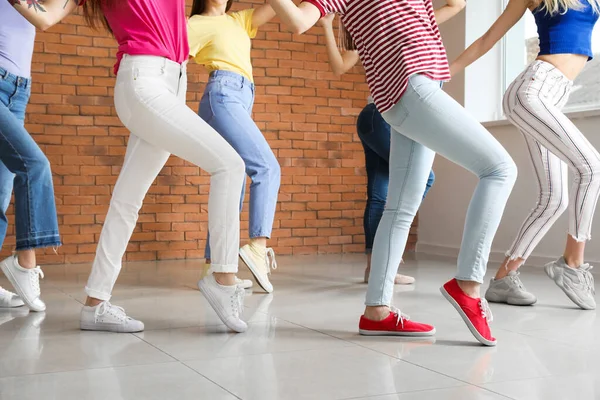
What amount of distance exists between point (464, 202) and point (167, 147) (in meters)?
3.76

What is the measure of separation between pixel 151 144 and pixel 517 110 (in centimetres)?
150

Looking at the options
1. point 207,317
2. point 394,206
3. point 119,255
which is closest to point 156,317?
point 207,317

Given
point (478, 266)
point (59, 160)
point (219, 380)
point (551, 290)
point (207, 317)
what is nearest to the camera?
point (219, 380)

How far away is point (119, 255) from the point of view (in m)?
2.70

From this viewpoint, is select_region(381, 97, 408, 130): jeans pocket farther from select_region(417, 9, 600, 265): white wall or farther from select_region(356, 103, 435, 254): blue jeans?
select_region(417, 9, 600, 265): white wall

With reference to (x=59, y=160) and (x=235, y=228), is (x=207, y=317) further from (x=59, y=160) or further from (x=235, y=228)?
(x=59, y=160)

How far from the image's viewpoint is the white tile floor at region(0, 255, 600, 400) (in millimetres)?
1874

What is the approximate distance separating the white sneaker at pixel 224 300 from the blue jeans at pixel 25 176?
2.70 feet

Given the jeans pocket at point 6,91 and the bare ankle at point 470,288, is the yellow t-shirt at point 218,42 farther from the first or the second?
the bare ankle at point 470,288

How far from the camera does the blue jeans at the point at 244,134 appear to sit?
371cm

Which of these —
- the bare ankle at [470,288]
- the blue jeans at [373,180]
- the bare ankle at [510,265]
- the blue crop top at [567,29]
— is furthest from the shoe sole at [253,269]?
the blue crop top at [567,29]

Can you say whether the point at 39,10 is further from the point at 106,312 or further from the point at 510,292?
the point at 510,292

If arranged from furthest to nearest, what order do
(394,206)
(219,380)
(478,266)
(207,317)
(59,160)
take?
1. (59,160)
2. (207,317)
3. (394,206)
4. (478,266)
5. (219,380)

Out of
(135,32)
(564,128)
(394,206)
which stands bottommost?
(394,206)
